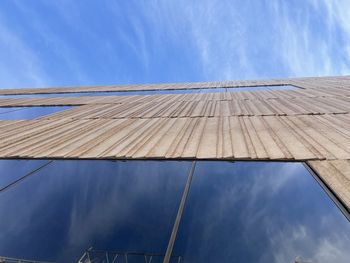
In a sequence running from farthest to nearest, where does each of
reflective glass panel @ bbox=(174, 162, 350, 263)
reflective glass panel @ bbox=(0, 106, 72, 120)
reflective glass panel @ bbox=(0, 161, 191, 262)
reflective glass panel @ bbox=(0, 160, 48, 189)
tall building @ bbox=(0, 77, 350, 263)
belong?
reflective glass panel @ bbox=(0, 106, 72, 120)
reflective glass panel @ bbox=(0, 160, 48, 189)
reflective glass panel @ bbox=(0, 161, 191, 262)
tall building @ bbox=(0, 77, 350, 263)
reflective glass panel @ bbox=(174, 162, 350, 263)

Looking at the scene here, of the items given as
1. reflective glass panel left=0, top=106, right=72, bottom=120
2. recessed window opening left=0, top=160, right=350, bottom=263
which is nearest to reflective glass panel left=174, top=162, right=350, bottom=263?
recessed window opening left=0, top=160, right=350, bottom=263

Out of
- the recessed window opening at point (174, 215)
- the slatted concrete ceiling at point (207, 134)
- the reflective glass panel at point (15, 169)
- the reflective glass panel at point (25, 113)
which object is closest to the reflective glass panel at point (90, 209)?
the recessed window opening at point (174, 215)

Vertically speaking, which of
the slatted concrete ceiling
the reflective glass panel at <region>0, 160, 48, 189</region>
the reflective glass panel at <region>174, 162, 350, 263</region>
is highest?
the slatted concrete ceiling

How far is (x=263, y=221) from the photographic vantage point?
2854mm

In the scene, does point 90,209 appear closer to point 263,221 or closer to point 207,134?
point 263,221

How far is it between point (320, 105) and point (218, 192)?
19.0ft

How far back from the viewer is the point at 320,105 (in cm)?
792

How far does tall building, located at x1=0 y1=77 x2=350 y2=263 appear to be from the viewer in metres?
2.67

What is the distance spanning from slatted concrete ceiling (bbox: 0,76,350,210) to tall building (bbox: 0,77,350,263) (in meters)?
0.03

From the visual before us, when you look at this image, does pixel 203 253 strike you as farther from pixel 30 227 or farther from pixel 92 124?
pixel 92 124

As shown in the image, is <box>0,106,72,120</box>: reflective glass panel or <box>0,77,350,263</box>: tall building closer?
<box>0,77,350,263</box>: tall building

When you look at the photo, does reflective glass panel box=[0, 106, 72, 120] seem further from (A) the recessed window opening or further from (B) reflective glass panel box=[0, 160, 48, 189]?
(A) the recessed window opening

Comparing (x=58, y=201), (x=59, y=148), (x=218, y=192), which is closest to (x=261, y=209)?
(x=218, y=192)

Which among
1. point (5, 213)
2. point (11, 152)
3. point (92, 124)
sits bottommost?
point (5, 213)
